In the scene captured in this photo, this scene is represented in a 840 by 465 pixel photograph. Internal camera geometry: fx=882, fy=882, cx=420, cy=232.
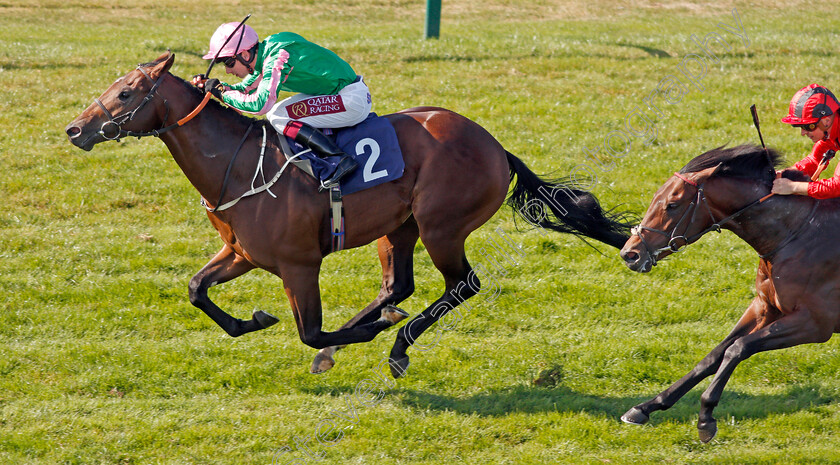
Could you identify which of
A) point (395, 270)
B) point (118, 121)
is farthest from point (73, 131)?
point (395, 270)

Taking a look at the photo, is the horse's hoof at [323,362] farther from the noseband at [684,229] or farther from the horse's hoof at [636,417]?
the noseband at [684,229]

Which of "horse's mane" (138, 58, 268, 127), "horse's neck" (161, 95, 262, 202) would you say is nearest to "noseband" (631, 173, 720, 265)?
"horse's neck" (161, 95, 262, 202)

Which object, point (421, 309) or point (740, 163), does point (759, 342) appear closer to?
point (740, 163)

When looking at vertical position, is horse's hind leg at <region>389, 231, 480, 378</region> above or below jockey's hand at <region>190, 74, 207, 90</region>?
below

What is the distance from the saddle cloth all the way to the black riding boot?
4cm

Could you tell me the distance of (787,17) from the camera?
57.1ft

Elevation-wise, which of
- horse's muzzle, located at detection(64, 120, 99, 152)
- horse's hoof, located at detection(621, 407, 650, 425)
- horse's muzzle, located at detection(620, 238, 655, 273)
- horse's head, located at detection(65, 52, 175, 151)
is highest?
horse's head, located at detection(65, 52, 175, 151)

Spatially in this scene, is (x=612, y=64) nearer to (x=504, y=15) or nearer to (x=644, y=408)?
(x=504, y=15)

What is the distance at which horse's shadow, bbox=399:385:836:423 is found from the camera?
6043 mm

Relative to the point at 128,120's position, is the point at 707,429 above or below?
below

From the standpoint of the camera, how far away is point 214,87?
5742 millimetres

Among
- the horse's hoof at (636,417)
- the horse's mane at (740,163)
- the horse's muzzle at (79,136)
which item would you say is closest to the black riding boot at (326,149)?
the horse's muzzle at (79,136)

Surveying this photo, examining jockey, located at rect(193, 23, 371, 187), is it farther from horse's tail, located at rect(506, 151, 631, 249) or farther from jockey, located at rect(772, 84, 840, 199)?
jockey, located at rect(772, 84, 840, 199)

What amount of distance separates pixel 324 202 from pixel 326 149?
35cm
